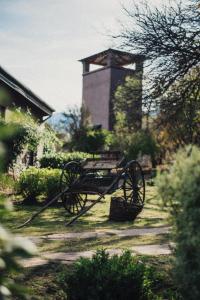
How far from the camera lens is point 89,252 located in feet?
21.1

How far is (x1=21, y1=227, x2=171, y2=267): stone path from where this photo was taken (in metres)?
5.76

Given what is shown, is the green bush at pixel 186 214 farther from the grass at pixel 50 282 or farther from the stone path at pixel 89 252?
the grass at pixel 50 282

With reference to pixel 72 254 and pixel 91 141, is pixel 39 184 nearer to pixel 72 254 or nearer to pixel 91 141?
pixel 72 254

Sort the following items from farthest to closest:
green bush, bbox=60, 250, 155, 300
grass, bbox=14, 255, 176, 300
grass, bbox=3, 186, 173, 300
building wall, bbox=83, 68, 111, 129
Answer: building wall, bbox=83, 68, 111, 129
grass, bbox=3, 186, 173, 300
grass, bbox=14, 255, 176, 300
green bush, bbox=60, 250, 155, 300

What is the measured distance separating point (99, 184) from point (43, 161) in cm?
900

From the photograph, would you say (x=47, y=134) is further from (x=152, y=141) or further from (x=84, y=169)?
(x=152, y=141)

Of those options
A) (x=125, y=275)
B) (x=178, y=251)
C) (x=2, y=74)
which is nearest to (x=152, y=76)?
(x=2, y=74)

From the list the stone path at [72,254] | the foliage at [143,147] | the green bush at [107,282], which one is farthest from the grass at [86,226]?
Result: the foliage at [143,147]

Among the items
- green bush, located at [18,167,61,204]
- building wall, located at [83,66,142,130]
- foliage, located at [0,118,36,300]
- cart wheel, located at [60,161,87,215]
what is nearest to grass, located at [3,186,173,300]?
foliage, located at [0,118,36,300]

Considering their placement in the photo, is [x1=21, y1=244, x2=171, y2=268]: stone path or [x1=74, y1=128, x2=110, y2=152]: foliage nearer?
[x1=21, y1=244, x2=171, y2=268]: stone path

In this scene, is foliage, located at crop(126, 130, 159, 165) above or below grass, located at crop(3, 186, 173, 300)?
above

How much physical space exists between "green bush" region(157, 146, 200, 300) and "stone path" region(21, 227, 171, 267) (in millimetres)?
835

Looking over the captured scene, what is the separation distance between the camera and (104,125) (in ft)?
146

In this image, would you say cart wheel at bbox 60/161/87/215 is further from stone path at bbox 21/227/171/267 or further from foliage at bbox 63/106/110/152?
foliage at bbox 63/106/110/152
